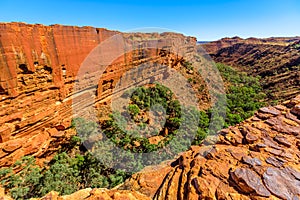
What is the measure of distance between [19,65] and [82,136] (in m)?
6.53

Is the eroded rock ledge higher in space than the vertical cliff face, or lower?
lower

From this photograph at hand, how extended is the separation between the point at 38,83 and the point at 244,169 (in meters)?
13.4

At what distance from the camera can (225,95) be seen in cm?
2814

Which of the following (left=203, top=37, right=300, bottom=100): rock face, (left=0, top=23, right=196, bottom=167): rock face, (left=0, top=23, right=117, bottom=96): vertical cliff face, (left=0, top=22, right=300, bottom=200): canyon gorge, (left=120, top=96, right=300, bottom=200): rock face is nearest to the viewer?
(left=120, top=96, right=300, bottom=200): rock face

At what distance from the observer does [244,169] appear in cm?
455

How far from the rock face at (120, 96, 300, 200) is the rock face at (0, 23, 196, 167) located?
368 inches

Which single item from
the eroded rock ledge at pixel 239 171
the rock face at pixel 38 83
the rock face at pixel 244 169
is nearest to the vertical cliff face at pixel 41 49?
the rock face at pixel 38 83

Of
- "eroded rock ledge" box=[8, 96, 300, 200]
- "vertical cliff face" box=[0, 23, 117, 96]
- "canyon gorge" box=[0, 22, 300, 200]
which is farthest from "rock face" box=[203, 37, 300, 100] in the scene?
"vertical cliff face" box=[0, 23, 117, 96]

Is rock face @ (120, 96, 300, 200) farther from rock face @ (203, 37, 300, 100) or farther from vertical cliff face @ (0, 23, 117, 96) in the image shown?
rock face @ (203, 37, 300, 100)

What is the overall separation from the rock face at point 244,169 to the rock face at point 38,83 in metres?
9.35

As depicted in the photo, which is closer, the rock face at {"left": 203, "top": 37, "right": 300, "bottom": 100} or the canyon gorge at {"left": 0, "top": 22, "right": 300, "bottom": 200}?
the canyon gorge at {"left": 0, "top": 22, "right": 300, "bottom": 200}

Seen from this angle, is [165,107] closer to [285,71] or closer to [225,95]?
[225,95]

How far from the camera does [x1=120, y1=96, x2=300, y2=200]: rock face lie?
4.05 m

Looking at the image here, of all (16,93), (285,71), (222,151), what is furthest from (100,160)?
(285,71)
